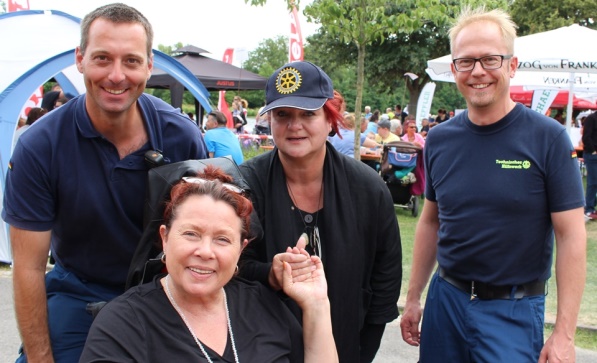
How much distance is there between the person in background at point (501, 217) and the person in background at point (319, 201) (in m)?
0.37

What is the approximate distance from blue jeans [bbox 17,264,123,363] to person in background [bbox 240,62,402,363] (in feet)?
2.12

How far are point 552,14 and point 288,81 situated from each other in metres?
31.4

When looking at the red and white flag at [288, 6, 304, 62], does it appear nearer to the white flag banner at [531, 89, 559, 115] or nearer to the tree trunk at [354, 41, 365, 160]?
the tree trunk at [354, 41, 365, 160]

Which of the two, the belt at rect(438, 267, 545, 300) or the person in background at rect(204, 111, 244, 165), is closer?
the belt at rect(438, 267, 545, 300)

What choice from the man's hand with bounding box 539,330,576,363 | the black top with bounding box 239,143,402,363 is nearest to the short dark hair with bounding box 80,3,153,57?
the black top with bounding box 239,143,402,363

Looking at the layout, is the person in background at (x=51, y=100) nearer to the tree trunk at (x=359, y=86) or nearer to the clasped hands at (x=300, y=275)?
the tree trunk at (x=359, y=86)

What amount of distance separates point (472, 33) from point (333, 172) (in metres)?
0.87

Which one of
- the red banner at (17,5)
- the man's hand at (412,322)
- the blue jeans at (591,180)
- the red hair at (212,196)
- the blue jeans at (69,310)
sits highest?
the red banner at (17,5)

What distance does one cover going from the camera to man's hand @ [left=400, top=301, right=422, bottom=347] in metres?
3.17

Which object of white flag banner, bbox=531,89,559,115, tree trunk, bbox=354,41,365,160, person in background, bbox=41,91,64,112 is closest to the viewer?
person in background, bbox=41,91,64,112

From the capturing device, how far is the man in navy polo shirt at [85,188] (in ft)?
7.57

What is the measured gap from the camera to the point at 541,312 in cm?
269

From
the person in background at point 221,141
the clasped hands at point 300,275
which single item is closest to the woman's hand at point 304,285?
the clasped hands at point 300,275

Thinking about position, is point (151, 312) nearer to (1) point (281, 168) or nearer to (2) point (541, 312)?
(1) point (281, 168)
